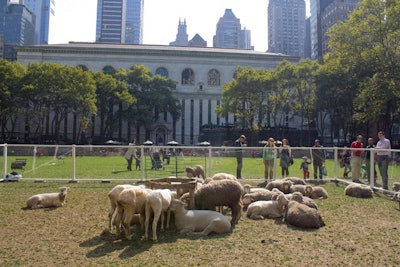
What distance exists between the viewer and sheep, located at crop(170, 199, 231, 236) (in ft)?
24.2

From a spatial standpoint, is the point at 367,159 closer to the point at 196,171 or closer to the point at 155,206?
the point at 196,171

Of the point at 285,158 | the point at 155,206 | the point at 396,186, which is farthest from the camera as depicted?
the point at 285,158

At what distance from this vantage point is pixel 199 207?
841 centimetres

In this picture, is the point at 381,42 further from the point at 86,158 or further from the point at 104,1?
the point at 104,1

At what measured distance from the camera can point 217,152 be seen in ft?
49.9

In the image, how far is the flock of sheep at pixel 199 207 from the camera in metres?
6.93

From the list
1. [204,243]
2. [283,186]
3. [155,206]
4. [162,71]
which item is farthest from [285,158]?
[162,71]

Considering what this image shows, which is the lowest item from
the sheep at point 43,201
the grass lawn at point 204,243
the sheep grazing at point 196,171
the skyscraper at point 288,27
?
the grass lawn at point 204,243

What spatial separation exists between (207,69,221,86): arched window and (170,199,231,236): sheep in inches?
2860

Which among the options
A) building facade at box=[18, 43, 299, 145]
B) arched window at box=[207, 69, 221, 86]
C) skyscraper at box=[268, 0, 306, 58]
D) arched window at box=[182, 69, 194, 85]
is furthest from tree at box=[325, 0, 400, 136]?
skyscraper at box=[268, 0, 306, 58]

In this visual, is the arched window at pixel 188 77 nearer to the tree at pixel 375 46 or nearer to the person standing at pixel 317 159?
the tree at pixel 375 46

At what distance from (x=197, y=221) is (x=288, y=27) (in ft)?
571

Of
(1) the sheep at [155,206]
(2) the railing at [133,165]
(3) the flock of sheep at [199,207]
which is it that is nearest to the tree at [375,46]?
(2) the railing at [133,165]

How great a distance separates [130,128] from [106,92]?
1836 centimetres
